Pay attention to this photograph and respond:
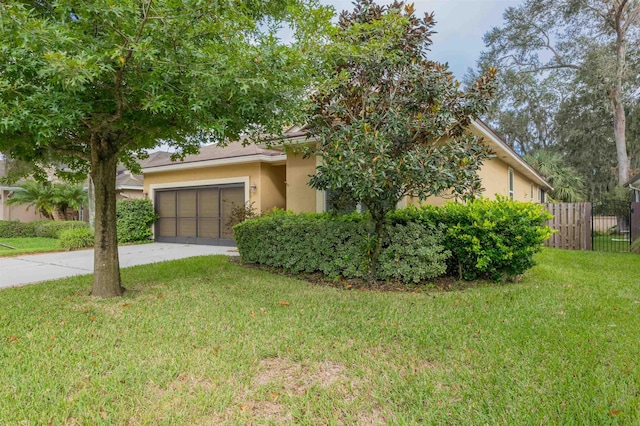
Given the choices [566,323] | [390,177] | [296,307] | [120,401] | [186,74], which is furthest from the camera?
[390,177]

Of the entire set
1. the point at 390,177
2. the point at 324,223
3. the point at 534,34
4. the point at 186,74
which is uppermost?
the point at 534,34

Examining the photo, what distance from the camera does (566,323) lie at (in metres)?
4.07

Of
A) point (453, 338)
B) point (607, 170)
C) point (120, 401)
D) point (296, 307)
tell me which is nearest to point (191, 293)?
point (296, 307)

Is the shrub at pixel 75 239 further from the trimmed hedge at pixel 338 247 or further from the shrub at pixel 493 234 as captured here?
the shrub at pixel 493 234

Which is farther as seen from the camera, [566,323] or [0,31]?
[566,323]

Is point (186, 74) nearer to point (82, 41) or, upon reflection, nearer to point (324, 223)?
point (82, 41)

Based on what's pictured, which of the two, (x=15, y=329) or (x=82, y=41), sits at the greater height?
(x=82, y=41)

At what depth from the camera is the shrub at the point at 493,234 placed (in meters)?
5.85

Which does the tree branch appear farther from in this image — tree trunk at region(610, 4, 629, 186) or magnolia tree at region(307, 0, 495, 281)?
tree trunk at region(610, 4, 629, 186)

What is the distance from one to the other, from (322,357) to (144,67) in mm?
3430

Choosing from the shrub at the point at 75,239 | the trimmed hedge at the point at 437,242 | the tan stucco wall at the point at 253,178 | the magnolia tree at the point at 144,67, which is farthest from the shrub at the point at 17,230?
the trimmed hedge at the point at 437,242

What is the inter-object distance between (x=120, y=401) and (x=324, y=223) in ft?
15.4

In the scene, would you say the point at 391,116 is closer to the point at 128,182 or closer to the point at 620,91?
the point at 128,182

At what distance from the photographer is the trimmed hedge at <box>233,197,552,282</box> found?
588 cm
